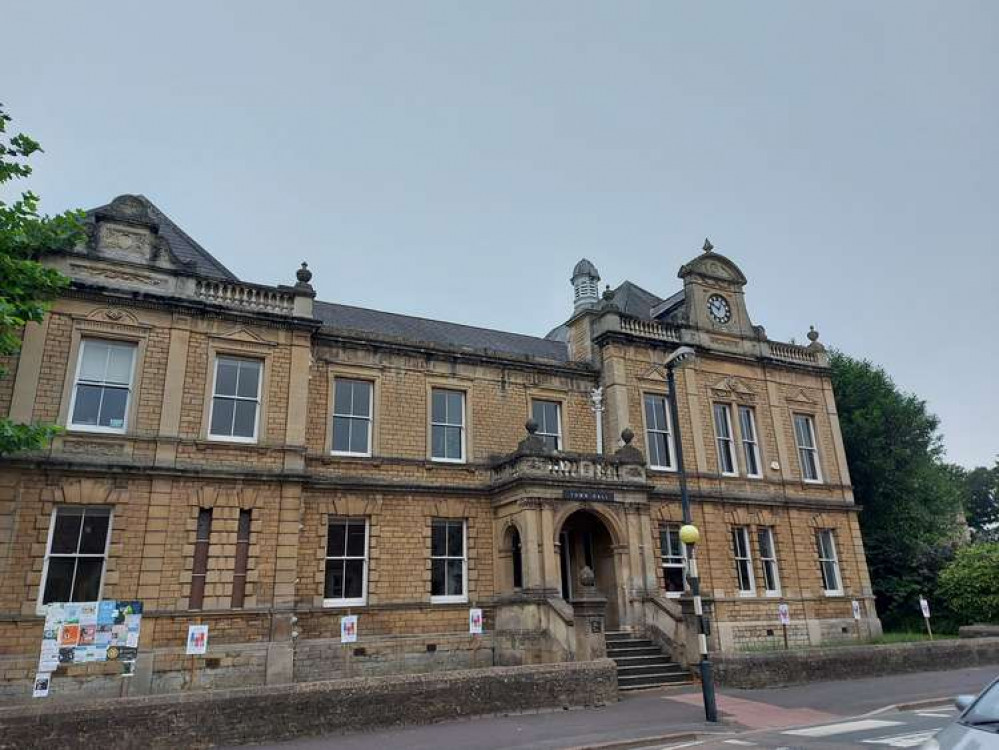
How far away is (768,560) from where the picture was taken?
22.7 meters

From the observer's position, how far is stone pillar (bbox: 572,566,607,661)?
15445 millimetres

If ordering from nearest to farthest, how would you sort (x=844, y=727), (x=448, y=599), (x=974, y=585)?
(x=844, y=727) < (x=448, y=599) < (x=974, y=585)

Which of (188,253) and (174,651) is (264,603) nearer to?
(174,651)

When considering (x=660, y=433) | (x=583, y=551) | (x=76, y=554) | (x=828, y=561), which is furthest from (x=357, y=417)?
(x=828, y=561)

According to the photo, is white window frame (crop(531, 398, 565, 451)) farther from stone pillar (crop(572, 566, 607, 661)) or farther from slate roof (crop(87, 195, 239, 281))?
slate roof (crop(87, 195, 239, 281))

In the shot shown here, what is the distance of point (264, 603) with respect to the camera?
15.9 metres

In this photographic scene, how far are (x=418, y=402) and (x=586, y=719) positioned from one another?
1024cm

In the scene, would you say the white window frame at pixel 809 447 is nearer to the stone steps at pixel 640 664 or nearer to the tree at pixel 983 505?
the stone steps at pixel 640 664

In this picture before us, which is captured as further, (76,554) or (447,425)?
(447,425)

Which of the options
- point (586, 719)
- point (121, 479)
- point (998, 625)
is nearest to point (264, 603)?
point (121, 479)

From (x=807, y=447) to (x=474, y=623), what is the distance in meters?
14.6

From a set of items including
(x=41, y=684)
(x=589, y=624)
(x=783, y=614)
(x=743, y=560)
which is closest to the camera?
(x=41, y=684)

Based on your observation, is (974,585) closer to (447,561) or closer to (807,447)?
(807,447)

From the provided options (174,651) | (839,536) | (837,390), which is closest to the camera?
(174,651)
